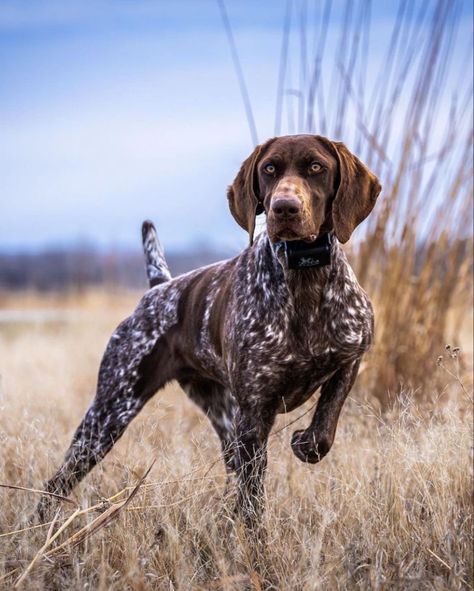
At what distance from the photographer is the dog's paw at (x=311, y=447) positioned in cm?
346

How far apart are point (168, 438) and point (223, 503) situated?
1.49 metres

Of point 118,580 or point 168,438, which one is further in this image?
point 168,438

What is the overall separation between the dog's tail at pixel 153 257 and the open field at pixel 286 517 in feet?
2.63

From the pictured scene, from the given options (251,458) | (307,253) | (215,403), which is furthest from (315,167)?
(215,403)

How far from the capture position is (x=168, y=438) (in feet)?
16.4

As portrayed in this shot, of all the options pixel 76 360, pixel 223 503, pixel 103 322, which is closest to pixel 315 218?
pixel 223 503

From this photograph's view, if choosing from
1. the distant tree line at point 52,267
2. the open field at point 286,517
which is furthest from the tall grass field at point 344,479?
the distant tree line at point 52,267

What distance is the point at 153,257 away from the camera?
4.73 metres

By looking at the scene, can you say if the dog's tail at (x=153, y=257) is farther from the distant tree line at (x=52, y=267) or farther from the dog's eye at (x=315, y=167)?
the distant tree line at (x=52, y=267)

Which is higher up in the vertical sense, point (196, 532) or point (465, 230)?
point (465, 230)

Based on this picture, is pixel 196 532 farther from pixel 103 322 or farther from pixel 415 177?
pixel 103 322

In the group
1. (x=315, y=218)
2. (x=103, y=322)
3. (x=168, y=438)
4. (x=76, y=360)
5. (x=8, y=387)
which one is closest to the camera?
(x=315, y=218)

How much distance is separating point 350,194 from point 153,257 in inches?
60.2

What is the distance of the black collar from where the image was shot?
3.50 metres
